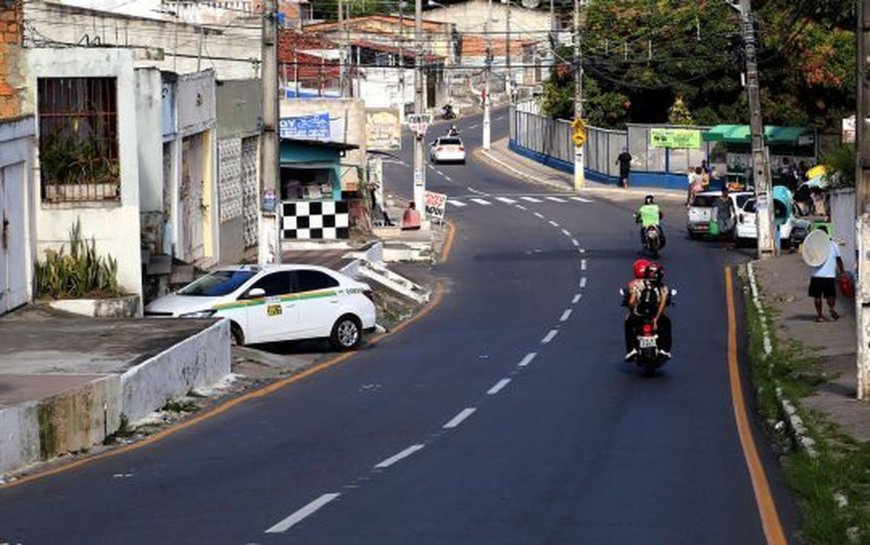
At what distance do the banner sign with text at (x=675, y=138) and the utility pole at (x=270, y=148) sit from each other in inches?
1697

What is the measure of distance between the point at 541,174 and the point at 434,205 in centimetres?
2972

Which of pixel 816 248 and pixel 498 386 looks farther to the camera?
pixel 816 248

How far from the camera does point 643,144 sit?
7675 cm

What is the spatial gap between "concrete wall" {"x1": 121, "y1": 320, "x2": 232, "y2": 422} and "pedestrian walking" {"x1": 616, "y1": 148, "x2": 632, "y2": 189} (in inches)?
2010

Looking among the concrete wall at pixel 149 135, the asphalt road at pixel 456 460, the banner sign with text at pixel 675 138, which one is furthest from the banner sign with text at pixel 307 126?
the banner sign with text at pixel 675 138

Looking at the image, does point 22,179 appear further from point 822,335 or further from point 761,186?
point 761,186

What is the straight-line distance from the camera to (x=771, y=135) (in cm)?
7062

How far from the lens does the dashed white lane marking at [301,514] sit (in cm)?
1292

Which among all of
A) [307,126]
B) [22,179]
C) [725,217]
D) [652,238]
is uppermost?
[307,126]

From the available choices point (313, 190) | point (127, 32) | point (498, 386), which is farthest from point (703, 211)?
point (498, 386)

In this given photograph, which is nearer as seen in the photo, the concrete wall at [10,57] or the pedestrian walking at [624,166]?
the concrete wall at [10,57]

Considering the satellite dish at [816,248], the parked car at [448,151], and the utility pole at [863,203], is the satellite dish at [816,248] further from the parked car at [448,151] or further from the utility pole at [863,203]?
the parked car at [448,151]

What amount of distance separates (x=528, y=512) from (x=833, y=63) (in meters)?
61.6

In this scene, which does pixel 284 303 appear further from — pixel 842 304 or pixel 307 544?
pixel 307 544
